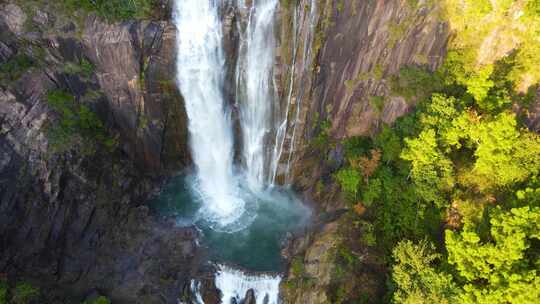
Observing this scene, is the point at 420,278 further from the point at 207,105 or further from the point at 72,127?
the point at 72,127

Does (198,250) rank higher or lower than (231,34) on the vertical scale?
lower

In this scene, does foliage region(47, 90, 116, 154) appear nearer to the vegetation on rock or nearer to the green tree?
the vegetation on rock

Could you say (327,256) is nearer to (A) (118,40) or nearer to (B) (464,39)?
(B) (464,39)

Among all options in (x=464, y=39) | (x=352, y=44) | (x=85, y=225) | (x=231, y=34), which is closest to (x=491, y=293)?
(x=464, y=39)

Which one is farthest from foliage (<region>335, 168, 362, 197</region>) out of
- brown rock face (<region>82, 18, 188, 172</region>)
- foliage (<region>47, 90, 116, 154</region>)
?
foliage (<region>47, 90, 116, 154</region>)

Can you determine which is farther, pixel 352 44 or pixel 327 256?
pixel 352 44

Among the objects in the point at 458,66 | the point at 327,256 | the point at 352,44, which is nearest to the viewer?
the point at 458,66
